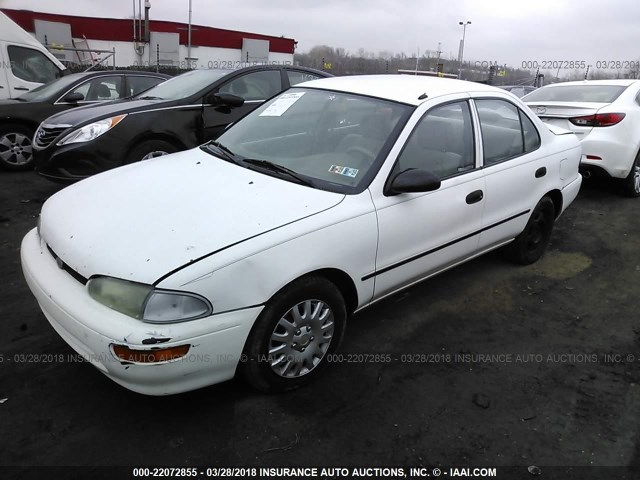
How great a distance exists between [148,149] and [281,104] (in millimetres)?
2317

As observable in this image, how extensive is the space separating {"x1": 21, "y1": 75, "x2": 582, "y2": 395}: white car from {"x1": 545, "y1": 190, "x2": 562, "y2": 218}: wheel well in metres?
0.37

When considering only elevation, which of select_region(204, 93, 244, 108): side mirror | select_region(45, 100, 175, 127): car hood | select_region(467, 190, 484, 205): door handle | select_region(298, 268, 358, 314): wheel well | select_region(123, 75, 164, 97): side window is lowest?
select_region(298, 268, 358, 314): wheel well

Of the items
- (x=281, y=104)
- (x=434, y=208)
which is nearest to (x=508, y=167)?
(x=434, y=208)

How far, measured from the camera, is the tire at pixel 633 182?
20.8ft

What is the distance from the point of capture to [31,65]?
28.9 feet

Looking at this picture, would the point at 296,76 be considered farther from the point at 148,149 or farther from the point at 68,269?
the point at 68,269

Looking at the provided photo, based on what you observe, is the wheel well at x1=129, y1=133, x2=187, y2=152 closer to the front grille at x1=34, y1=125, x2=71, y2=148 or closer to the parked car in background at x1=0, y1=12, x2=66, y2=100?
the front grille at x1=34, y1=125, x2=71, y2=148

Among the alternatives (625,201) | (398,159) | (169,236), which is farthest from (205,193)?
(625,201)

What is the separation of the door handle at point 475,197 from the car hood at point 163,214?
43.5 inches

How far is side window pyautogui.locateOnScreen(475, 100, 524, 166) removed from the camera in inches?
142

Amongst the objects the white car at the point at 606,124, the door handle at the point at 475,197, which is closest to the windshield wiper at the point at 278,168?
the door handle at the point at 475,197

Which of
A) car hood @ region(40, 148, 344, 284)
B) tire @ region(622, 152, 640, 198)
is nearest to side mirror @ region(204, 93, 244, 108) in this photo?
car hood @ region(40, 148, 344, 284)

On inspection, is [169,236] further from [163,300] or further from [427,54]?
[427,54]

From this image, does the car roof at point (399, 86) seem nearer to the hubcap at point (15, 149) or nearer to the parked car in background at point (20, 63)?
the hubcap at point (15, 149)
